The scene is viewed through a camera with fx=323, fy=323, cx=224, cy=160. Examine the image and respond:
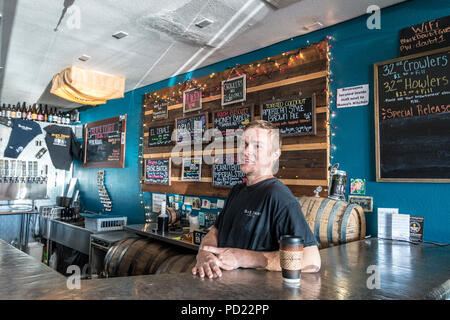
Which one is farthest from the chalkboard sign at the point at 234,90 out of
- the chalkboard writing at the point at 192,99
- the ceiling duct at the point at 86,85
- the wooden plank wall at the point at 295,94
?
the ceiling duct at the point at 86,85

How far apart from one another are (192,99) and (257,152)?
2.62 m

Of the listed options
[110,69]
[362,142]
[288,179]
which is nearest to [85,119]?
[110,69]

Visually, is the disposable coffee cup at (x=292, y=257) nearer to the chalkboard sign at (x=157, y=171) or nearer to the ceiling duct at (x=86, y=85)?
the chalkboard sign at (x=157, y=171)

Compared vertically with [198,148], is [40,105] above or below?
above

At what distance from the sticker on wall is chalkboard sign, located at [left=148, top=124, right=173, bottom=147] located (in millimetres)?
2590

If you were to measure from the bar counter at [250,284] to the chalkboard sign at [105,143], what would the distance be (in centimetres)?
390

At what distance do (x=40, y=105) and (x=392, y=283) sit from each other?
7.25m

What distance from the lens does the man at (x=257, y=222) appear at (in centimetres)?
152

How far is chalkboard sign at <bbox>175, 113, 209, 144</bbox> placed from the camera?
4062mm

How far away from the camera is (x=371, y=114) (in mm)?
2699

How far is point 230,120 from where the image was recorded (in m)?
3.73

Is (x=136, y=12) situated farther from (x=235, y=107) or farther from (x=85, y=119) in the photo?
(x=85, y=119)

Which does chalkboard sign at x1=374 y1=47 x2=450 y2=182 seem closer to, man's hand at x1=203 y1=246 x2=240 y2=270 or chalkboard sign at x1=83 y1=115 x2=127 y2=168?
man's hand at x1=203 y1=246 x2=240 y2=270

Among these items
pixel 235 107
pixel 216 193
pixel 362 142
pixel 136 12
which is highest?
pixel 136 12
